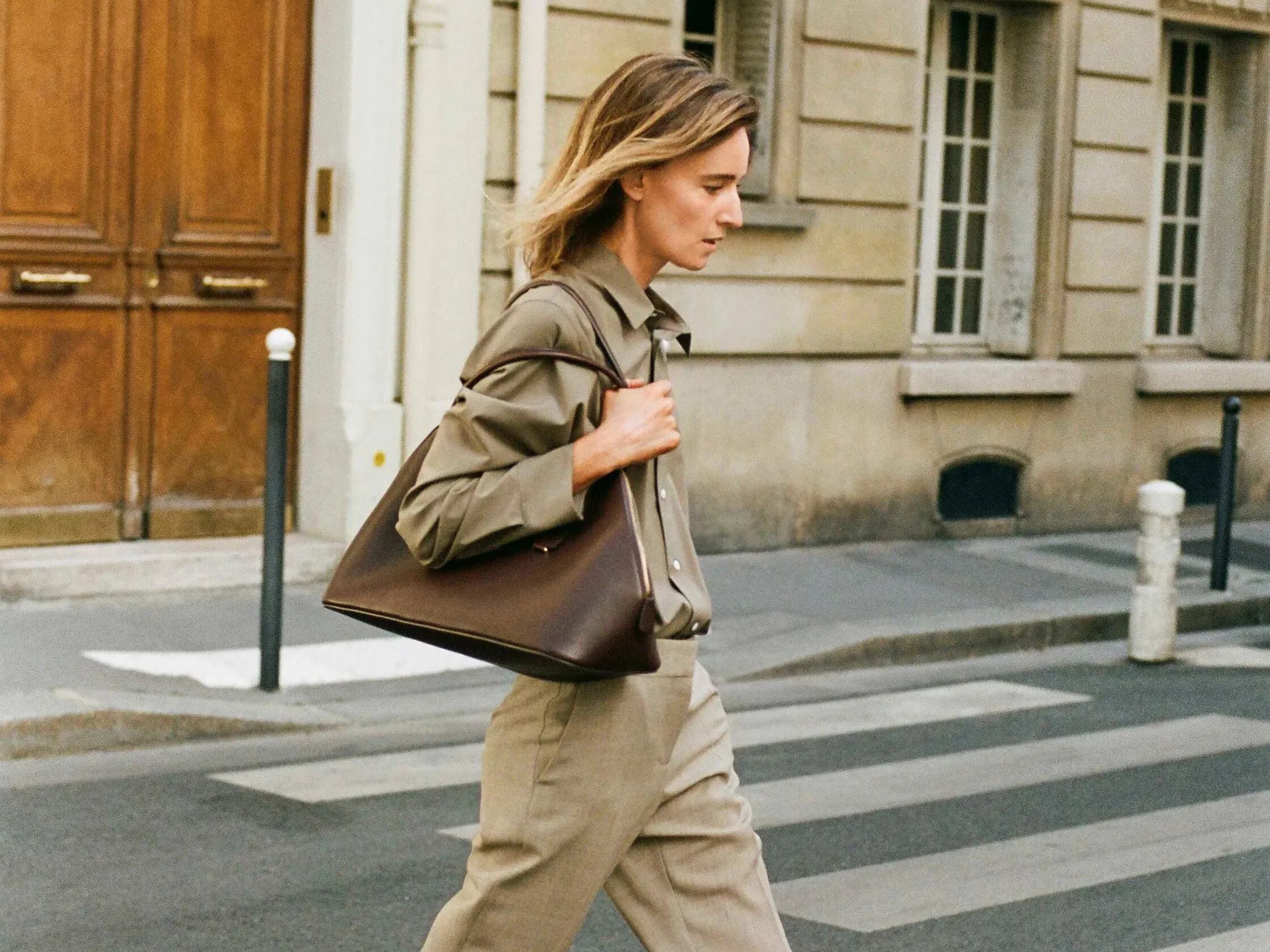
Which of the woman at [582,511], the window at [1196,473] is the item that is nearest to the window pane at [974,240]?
the window at [1196,473]

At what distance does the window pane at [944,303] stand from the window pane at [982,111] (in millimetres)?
970

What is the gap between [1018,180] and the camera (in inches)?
577

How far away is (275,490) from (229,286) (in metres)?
2.76

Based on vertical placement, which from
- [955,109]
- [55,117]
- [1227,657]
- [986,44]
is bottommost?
[1227,657]

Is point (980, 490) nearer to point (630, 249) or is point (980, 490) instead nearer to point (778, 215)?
point (778, 215)

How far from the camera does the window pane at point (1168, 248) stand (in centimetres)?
1608

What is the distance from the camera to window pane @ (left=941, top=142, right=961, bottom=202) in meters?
14.5

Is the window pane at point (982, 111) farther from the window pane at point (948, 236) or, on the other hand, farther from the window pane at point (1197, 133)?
the window pane at point (1197, 133)

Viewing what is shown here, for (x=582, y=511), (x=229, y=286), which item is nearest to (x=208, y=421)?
(x=229, y=286)

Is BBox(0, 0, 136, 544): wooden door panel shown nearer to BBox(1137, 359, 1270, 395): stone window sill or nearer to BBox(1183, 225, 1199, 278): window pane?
BBox(1137, 359, 1270, 395): stone window sill

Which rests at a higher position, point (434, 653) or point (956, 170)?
point (956, 170)

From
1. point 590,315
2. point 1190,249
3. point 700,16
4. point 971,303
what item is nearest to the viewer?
point 590,315

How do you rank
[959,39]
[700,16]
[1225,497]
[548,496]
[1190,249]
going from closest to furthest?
1. [548,496]
2. [1225,497]
3. [700,16]
4. [959,39]
5. [1190,249]

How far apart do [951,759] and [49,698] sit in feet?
9.99
